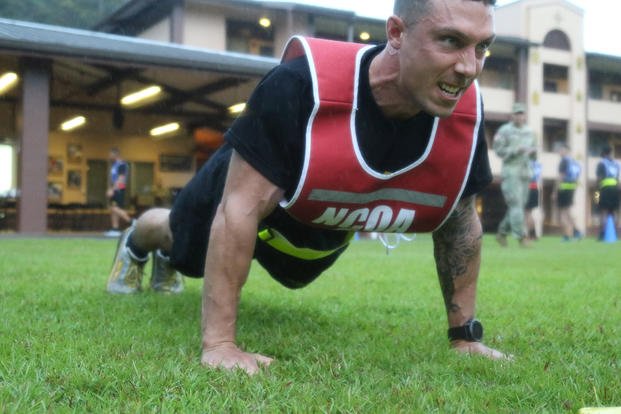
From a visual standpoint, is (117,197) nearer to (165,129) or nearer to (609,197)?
(165,129)

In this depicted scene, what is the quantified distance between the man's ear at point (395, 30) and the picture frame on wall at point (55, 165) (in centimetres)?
2179

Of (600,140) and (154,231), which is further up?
(600,140)

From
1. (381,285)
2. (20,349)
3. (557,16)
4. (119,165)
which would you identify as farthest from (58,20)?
(20,349)

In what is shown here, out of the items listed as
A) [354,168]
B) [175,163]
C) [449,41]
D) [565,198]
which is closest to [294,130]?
[354,168]

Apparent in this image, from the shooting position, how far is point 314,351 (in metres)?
2.70

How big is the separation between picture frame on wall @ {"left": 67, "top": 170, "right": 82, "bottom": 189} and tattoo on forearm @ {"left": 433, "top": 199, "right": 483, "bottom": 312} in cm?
2165

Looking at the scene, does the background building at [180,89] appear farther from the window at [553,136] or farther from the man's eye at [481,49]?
the man's eye at [481,49]

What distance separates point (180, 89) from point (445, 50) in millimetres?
18165

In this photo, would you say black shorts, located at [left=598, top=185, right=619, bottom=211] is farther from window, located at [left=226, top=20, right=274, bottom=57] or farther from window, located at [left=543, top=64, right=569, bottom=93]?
window, located at [left=543, top=64, right=569, bottom=93]

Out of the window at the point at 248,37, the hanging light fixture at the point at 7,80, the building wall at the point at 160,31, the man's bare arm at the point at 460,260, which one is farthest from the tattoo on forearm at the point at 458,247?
the window at the point at 248,37

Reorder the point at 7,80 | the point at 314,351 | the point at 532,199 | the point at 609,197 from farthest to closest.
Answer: the point at 7,80
the point at 532,199
the point at 609,197
the point at 314,351

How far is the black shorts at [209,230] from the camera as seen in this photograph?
9.89 ft


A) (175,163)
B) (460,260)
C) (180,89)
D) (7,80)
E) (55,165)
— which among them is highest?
(180,89)

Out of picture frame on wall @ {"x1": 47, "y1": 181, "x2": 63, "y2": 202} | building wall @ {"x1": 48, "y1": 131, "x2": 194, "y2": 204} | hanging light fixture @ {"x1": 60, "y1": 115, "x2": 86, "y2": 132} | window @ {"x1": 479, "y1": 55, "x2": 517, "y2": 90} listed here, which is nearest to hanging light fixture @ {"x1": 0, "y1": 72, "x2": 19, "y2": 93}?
hanging light fixture @ {"x1": 60, "y1": 115, "x2": 86, "y2": 132}
